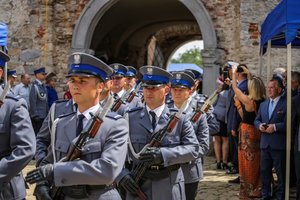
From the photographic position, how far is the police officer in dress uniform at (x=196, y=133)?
168 inches


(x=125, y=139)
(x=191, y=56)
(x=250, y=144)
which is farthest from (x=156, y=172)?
(x=191, y=56)

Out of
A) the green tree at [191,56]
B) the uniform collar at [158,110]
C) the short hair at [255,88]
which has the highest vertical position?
the green tree at [191,56]

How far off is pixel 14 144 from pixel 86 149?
2.07ft

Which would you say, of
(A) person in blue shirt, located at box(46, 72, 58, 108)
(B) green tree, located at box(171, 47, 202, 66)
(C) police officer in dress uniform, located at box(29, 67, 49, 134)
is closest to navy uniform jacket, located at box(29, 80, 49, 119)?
(C) police officer in dress uniform, located at box(29, 67, 49, 134)

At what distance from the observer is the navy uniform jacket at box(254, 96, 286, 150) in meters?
5.52

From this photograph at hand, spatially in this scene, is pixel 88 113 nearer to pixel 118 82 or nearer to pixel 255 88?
pixel 118 82

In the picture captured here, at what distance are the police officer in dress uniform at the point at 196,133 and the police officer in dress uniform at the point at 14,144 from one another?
1565 mm

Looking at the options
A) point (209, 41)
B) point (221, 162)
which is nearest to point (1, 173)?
point (221, 162)

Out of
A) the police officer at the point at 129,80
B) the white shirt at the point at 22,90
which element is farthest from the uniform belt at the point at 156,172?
the white shirt at the point at 22,90

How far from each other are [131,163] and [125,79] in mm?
2763

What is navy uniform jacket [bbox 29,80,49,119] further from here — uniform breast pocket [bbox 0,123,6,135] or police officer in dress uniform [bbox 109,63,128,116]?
uniform breast pocket [bbox 0,123,6,135]

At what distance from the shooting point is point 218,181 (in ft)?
22.6

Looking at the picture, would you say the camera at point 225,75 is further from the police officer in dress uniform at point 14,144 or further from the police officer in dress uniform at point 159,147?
the police officer in dress uniform at point 14,144

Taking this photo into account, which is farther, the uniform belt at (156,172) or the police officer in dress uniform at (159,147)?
the uniform belt at (156,172)
